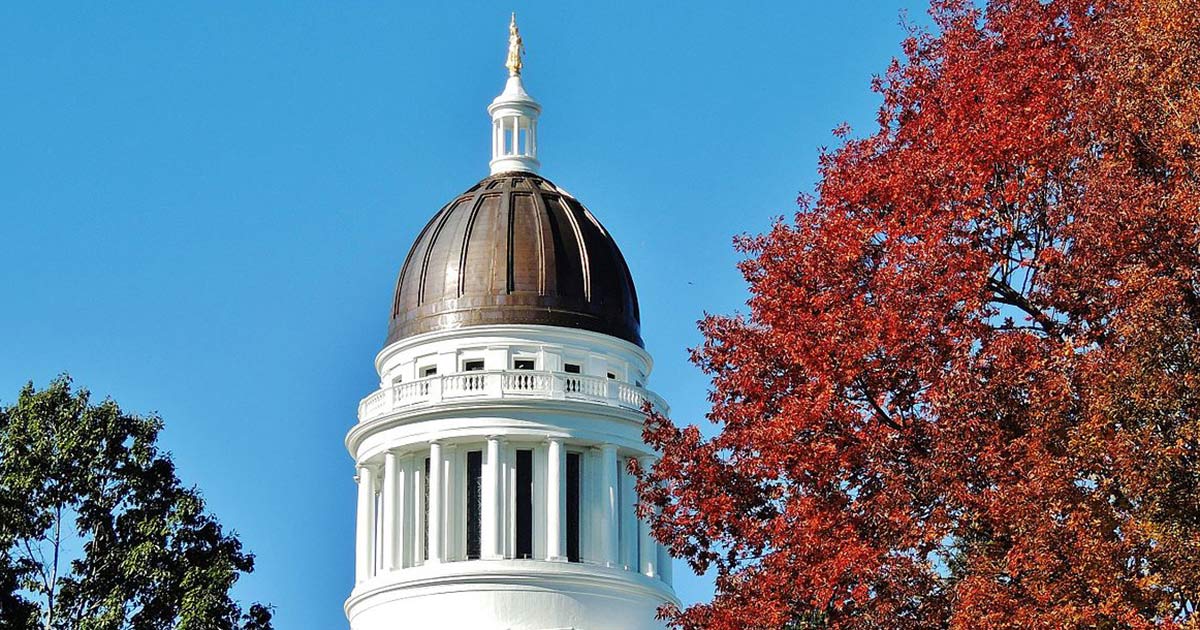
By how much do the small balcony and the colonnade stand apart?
1.43 m

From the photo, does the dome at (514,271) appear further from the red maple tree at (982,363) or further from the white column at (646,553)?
the red maple tree at (982,363)

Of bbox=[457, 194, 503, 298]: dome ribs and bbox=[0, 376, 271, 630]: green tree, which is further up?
bbox=[457, 194, 503, 298]: dome ribs

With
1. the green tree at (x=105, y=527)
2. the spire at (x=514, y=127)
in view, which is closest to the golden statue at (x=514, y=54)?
the spire at (x=514, y=127)

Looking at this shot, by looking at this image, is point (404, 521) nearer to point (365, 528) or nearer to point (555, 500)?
point (365, 528)

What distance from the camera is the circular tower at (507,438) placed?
238 feet

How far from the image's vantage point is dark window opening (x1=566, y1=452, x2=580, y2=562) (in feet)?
242

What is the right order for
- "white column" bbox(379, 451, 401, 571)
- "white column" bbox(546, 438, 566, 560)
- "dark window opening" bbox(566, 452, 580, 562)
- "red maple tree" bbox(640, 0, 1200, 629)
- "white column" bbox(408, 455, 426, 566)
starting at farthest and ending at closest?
"white column" bbox(379, 451, 401, 571) → "white column" bbox(408, 455, 426, 566) → "dark window opening" bbox(566, 452, 580, 562) → "white column" bbox(546, 438, 566, 560) → "red maple tree" bbox(640, 0, 1200, 629)

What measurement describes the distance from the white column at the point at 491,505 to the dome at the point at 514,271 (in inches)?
177

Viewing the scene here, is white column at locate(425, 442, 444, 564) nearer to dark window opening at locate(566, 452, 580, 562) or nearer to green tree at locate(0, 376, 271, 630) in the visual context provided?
dark window opening at locate(566, 452, 580, 562)

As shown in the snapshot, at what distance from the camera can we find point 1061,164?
3197 centimetres

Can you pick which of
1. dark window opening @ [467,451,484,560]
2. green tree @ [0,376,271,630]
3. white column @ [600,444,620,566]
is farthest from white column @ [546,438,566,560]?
green tree @ [0,376,271,630]

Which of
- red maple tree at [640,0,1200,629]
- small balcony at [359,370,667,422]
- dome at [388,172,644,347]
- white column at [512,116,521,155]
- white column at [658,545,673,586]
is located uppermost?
white column at [512,116,521,155]

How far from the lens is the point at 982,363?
31.0 meters

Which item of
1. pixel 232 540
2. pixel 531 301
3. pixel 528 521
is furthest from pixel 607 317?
pixel 232 540
